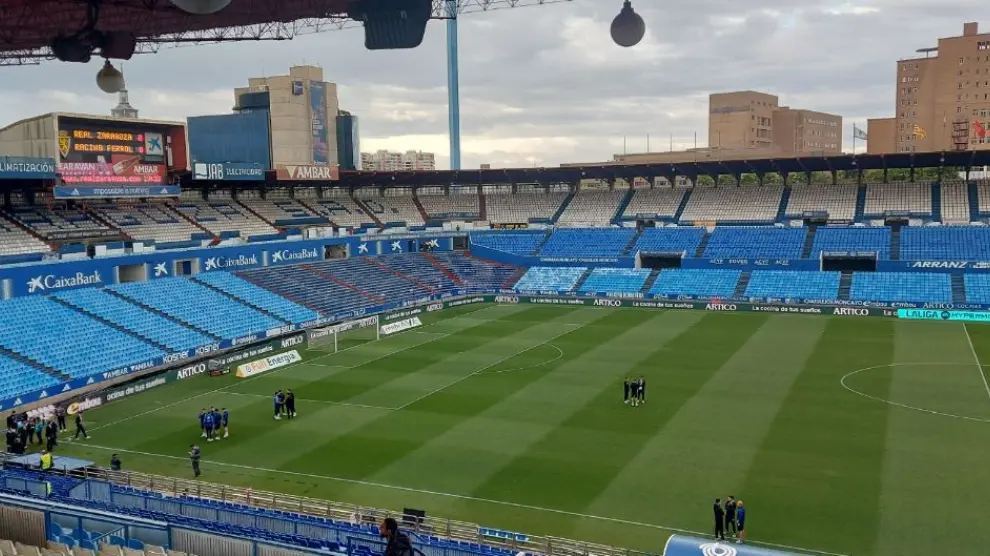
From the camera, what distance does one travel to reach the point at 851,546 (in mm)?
17594

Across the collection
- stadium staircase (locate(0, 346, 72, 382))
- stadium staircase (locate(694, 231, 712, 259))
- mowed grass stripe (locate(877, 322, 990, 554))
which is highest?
stadium staircase (locate(694, 231, 712, 259))

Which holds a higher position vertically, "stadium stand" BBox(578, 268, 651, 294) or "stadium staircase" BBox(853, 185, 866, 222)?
"stadium staircase" BBox(853, 185, 866, 222)

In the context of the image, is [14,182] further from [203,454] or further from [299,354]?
[203,454]

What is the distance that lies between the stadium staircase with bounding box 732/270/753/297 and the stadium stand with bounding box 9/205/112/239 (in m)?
42.6

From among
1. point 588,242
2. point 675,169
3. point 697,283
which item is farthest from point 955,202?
point 588,242

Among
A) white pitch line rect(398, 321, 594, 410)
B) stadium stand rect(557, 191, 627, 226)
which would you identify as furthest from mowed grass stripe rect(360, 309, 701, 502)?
stadium stand rect(557, 191, 627, 226)

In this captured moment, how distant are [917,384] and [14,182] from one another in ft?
158

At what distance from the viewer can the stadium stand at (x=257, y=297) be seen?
46.8m

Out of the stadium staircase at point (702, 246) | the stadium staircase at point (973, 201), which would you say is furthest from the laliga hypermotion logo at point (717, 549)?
the stadium staircase at point (973, 201)

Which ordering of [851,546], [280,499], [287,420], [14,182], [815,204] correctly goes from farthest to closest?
[815,204]
[14,182]
[287,420]
[280,499]
[851,546]

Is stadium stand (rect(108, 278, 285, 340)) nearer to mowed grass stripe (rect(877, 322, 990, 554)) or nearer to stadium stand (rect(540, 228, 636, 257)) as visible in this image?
stadium stand (rect(540, 228, 636, 257))

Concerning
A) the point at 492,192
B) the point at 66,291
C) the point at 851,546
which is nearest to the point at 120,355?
the point at 66,291

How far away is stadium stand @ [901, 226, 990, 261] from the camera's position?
5359 cm

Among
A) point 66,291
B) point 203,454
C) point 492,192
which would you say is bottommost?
point 203,454
